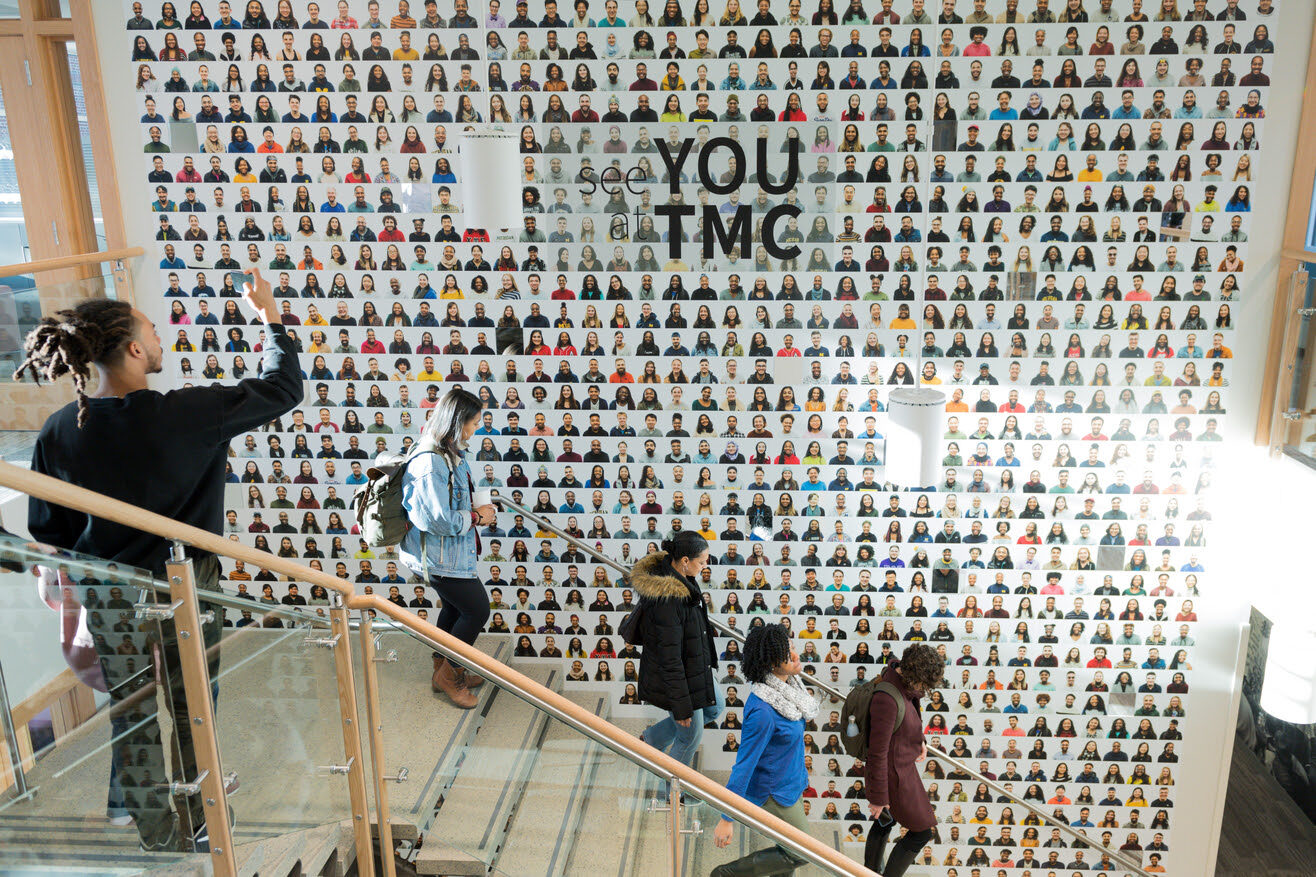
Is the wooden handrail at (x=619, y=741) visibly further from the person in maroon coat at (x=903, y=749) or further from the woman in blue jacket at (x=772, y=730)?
the person in maroon coat at (x=903, y=749)

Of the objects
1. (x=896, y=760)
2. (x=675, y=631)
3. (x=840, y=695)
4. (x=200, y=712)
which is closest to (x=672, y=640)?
(x=675, y=631)

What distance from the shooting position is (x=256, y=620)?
272 cm

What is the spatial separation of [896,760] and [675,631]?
115cm

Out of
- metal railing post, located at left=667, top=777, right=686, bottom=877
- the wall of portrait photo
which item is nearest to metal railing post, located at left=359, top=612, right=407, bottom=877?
metal railing post, located at left=667, top=777, right=686, bottom=877

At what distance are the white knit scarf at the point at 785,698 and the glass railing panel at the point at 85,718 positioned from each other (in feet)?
6.79

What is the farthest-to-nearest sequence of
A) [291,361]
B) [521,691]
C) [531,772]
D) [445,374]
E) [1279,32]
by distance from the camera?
[445,374], [1279,32], [531,772], [521,691], [291,361]

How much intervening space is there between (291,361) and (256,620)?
0.73 meters

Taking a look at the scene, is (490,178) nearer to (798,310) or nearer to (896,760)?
(798,310)

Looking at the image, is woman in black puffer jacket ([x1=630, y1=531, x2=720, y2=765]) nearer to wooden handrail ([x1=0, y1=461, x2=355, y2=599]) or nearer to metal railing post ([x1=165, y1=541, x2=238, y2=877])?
wooden handrail ([x1=0, y1=461, x2=355, y2=599])

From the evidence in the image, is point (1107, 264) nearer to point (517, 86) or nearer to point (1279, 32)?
point (1279, 32)

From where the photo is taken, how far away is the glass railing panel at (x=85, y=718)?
85.3 inches

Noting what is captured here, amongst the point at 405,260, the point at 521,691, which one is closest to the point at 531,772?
the point at 521,691

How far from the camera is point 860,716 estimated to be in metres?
4.52

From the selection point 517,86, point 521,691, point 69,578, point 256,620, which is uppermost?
point 517,86
